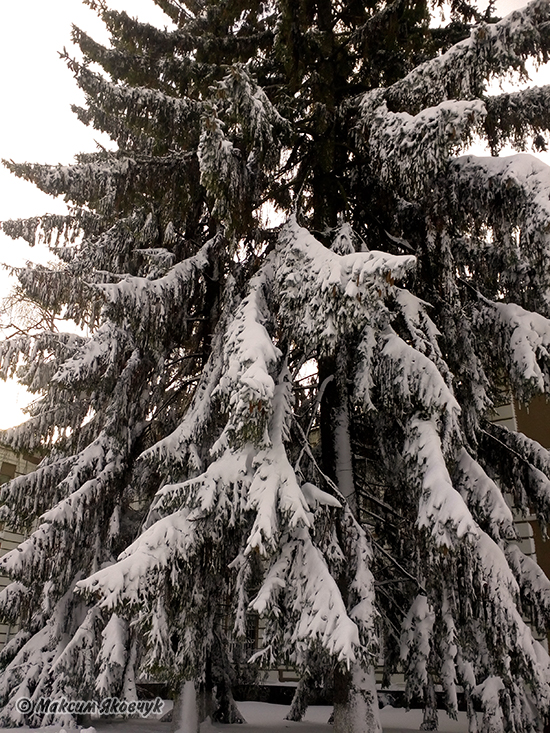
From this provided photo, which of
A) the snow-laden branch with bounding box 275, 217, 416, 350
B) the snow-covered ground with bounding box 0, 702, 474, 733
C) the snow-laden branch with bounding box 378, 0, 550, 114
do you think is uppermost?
the snow-laden branch with bounding box 378, 0, 550, 114

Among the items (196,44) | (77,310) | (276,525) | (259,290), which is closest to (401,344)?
(259,290)

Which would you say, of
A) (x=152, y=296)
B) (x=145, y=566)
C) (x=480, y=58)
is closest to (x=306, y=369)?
(x=152, y=296)

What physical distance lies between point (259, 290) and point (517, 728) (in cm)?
536

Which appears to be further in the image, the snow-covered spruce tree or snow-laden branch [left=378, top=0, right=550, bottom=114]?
snow-laden branch [left=378, top=0, right=550, bottom=114]

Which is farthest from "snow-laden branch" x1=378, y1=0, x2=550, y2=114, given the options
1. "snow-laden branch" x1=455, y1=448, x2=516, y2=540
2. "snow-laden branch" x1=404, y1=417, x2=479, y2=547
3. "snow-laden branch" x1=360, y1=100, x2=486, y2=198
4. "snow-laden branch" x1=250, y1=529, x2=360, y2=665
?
"snow-laden branch" x1=250, y1=529, x2=360, y2=665

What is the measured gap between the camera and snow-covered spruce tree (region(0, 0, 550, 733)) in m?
5.00

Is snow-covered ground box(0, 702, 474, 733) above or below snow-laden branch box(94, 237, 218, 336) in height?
below

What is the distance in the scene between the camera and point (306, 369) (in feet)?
31.1

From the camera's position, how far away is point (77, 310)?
1088cm

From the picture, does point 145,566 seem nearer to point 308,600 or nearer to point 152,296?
point 308,600

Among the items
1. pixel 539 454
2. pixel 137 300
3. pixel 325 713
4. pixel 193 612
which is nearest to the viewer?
pixel 193 612

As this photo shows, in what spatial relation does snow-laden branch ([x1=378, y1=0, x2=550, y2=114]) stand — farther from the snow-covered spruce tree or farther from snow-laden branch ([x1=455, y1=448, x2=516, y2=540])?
snow-laden branch ([x1=455, y1=448, x2=516, y2=540])

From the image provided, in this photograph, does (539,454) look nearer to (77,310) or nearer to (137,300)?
(137,300)

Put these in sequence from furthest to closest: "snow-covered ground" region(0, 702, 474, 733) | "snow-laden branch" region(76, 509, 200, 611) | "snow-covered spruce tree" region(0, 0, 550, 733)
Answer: "snow-covered ground" region(0, 702, 474, 733)
"snow-covered spruce tree" region(0, 0, 550, 733)
"snow-laden branch" region(76, 509, 200, 611)
